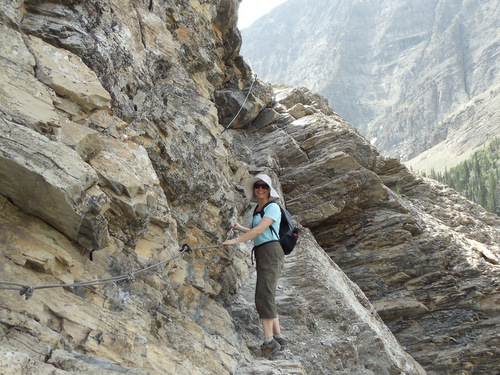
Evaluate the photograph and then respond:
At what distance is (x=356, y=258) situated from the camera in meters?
17.4

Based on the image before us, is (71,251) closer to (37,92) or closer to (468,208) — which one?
(37,92)

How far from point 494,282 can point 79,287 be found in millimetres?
16920

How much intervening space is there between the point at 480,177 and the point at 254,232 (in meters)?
143

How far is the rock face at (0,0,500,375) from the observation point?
172 inches

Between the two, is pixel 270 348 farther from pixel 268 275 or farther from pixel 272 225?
pixel 272 225

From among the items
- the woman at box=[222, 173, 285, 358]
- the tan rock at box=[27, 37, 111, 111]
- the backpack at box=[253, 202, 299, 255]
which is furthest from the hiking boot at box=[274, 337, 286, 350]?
the tan rock at box=[27, 37, 111, 111]

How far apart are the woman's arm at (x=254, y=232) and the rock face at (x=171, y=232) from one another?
889 millimetres

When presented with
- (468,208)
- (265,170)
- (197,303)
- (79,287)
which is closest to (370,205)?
(265,170)

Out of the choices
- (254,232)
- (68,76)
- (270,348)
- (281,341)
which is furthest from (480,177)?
(68,76)

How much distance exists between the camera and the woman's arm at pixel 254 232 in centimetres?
646

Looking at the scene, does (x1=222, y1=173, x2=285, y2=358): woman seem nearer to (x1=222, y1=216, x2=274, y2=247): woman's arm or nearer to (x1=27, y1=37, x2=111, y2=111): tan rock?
(x1=222, y1=216, x2=274, y2=247): woman's arm

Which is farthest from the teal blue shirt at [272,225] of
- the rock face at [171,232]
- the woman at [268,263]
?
the rock face at [171,232]

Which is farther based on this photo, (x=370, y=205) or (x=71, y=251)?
(x=370, y=205)

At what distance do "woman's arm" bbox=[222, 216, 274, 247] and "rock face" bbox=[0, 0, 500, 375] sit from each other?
35.0 inches
